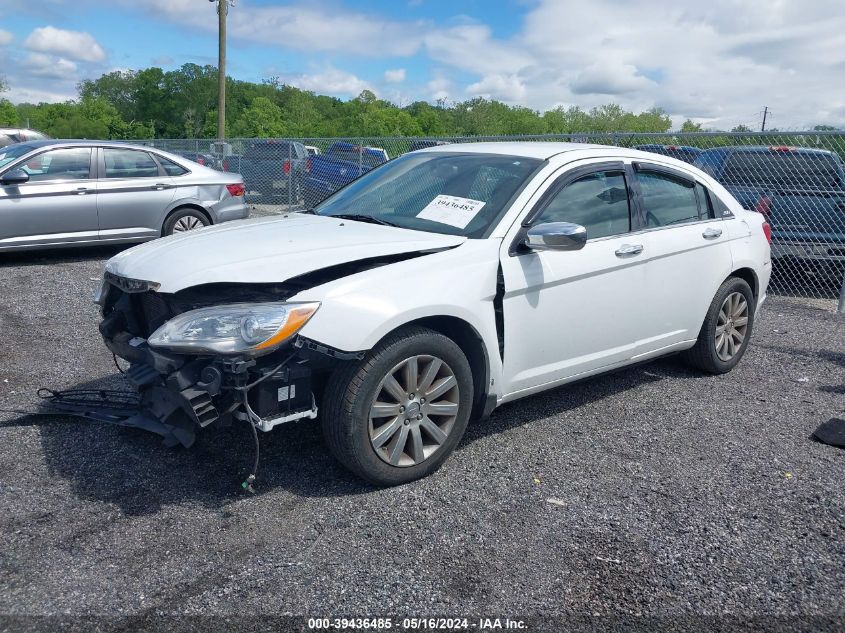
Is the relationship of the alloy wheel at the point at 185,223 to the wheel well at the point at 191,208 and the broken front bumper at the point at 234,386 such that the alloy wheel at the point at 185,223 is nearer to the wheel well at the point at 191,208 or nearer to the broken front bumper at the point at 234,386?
the wheel well at the point at 191,208

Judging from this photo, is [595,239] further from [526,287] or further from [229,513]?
[229,513]

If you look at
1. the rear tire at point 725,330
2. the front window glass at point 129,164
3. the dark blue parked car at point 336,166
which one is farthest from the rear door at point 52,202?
the rear tire at point 725,330

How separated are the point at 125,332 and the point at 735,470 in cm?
337

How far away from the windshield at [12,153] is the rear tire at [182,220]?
72.9 inches

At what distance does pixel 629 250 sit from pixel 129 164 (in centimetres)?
759

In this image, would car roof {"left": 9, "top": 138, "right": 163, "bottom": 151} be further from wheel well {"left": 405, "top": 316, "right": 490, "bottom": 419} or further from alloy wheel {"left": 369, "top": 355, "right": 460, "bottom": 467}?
alloy wheel {"left": 369, "top": 355, "right": 460, "bottom": 467}

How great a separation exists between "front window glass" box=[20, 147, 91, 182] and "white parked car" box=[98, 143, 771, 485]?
19.3 ft

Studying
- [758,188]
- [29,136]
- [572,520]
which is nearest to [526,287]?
[572,520]

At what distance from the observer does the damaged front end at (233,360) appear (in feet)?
11.0

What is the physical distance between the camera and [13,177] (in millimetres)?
9133

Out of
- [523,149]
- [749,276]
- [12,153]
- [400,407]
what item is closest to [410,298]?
[400,407]

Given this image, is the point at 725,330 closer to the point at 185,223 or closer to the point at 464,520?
the point at 464,520

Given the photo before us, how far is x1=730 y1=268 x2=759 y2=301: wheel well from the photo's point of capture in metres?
5.83

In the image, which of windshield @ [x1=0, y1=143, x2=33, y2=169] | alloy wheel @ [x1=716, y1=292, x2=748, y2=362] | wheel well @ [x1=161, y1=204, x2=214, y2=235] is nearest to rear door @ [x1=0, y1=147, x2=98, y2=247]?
windshield @ [x1=0, y1=143, x2=33, y2=169]
